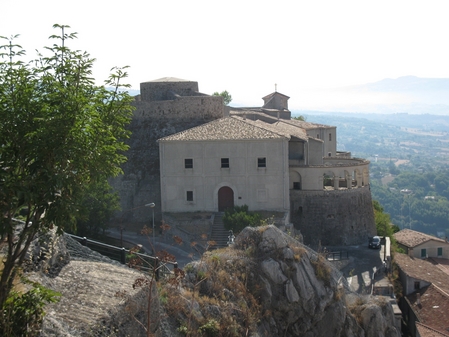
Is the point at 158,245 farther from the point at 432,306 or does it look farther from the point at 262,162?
the point at 432,306

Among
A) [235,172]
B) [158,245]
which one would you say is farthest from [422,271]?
[158,245]

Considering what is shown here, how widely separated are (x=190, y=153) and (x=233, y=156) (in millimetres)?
2650

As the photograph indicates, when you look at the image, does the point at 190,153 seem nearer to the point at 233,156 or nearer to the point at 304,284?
the point at 233,156

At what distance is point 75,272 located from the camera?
56.5 ft

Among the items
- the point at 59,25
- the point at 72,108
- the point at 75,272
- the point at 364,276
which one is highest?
the point at 59,25

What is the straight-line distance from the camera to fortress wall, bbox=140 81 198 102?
50.6 m

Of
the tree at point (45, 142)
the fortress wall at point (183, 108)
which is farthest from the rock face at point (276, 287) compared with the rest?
the fortress wall at point (183, 108)

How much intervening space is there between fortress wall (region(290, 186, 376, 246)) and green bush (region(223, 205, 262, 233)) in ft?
18.1

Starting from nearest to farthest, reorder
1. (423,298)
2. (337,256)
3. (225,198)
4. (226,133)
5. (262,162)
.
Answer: (337,256) < (262,162) < (226,133) < (225,198) < (423,298)

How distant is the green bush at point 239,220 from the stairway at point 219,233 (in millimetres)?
519

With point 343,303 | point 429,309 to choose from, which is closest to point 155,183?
point 429,309

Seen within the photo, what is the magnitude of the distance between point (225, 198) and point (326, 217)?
7073 mm

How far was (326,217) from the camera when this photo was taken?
140 feet

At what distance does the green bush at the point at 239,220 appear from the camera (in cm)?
3625
